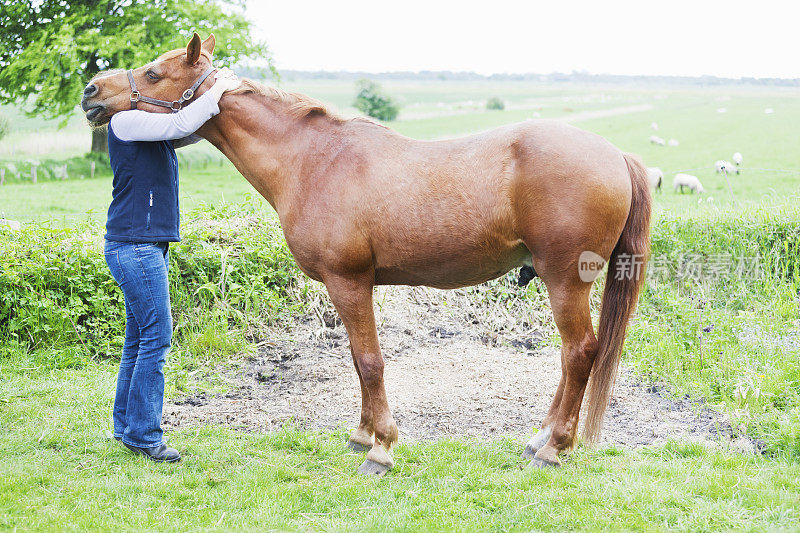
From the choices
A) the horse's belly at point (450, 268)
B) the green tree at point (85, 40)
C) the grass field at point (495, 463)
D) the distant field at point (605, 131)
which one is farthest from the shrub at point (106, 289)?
the green tree at point (85, 40)

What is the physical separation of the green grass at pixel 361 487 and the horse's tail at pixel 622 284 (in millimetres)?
476

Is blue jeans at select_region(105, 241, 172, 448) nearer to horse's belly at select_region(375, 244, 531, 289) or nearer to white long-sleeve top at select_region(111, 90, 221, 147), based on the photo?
white long-sleeve top at select_region(111, 90, 221, 147)

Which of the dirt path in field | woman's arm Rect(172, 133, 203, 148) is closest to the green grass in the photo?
the dirt path in field

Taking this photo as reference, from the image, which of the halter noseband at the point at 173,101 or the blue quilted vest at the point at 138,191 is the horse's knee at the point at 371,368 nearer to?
the blue quilted vest at the point at 138,191

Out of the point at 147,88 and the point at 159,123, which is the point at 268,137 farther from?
the point at 147,88

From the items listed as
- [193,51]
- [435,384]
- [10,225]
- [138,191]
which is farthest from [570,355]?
[10,225]

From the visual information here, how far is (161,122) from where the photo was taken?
3.33 meters

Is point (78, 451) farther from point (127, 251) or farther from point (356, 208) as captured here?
point (356, 208)

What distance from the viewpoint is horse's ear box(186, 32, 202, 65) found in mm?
3338

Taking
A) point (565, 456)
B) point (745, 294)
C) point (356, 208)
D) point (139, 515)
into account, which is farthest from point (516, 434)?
point (745, 294)

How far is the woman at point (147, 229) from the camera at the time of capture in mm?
3371

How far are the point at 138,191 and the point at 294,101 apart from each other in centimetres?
101

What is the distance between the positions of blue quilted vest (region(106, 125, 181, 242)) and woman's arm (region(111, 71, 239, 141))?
0.09m

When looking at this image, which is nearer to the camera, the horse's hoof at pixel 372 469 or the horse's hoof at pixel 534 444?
the horse's hoof at pixel 372 469
